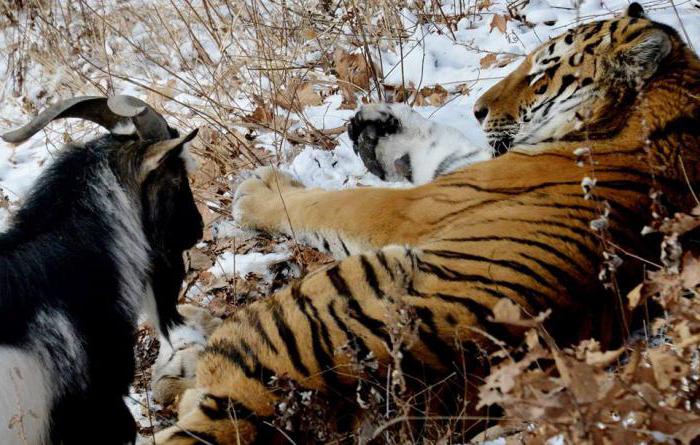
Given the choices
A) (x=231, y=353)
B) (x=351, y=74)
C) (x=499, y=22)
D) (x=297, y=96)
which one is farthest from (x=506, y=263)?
(x=499, y=22)

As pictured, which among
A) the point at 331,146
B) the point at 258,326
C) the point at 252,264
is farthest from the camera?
the point at 331,146

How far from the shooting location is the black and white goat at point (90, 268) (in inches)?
106

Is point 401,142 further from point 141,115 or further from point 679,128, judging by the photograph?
point 141,115

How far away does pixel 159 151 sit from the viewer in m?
3.25

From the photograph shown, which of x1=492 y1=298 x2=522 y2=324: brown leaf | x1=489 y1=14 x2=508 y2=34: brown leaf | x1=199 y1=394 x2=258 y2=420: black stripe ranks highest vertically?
x1=492 y1=298 x2=522 y2=324: brown leaf

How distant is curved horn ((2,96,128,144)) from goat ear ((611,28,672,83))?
2267mm

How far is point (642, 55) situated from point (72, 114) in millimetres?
2536

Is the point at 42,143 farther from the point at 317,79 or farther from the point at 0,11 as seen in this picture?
the point at 317,79

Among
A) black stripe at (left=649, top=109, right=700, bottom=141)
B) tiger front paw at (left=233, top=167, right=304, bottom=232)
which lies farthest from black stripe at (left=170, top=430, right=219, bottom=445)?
black stripe at (left=649, top=109, right=700, bottom=141)

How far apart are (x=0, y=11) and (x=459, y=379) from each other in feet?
22.8

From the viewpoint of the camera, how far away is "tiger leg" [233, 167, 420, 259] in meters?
4.05

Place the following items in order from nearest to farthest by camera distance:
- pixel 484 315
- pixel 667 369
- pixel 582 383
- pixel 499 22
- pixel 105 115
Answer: pixel 582 383
pixel 667 369
pixel 484 315
pixel 105 115
pixel 499 22

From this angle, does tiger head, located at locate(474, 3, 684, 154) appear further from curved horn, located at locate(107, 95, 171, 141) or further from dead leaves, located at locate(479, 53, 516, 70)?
curved horn, located at locate(107, 95, 171, 141)

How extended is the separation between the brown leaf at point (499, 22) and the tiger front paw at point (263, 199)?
2.10 meters
